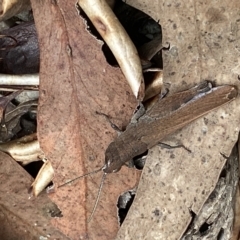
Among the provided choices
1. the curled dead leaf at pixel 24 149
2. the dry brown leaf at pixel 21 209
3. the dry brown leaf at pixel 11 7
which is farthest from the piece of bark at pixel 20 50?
the dry brown leaf at pixel 21 209

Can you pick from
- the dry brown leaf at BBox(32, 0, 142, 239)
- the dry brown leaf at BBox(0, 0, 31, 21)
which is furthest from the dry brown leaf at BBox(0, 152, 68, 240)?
the dry brown leaf at BBox(0, 0, 31, 21)

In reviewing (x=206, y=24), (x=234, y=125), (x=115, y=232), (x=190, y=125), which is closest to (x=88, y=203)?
(x=115, y=232)

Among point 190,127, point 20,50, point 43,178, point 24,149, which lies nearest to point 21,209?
point 43,178

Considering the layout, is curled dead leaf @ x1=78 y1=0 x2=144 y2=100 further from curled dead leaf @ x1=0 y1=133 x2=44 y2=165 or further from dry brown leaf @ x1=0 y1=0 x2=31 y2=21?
curled dead leaf @ x1=0 y1=133 x2=44 y2=165

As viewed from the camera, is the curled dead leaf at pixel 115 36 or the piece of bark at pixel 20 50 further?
the piece of bark at pixel 20 50

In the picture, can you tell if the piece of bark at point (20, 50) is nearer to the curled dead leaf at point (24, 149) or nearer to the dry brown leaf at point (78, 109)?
the dry brown leaf at point (78, 109)

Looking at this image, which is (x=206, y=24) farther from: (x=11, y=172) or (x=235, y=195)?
(x=11, y=172)
